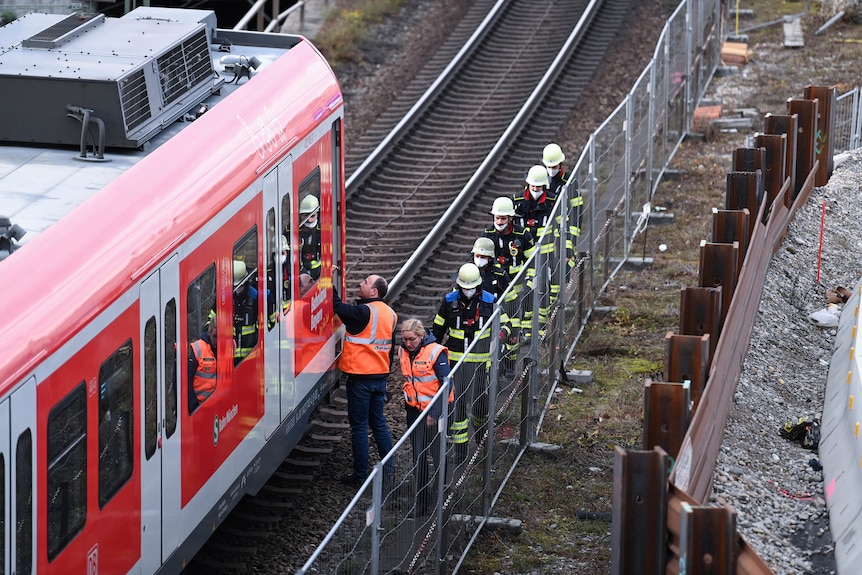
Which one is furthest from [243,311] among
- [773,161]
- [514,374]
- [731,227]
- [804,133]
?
[804,133]

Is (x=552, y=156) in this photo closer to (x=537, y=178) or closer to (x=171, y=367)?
(x=537, y=178)

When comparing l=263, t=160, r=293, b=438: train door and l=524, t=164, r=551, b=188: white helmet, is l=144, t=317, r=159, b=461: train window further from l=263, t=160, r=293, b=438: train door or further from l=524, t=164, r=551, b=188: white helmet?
l=524, t=164, r=551, b=188: white helmet

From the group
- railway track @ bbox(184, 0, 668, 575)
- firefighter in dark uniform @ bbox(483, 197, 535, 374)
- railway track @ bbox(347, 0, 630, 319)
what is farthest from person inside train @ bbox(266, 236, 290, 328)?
railway track @ bbox(347, 0, 630, 319)

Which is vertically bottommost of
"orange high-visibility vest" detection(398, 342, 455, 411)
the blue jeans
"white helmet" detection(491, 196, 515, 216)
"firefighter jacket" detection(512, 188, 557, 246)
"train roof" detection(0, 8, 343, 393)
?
the blue jeans

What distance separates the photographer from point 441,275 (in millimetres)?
15742

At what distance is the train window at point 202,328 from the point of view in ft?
29.5

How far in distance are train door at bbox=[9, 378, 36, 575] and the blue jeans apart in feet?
15.0

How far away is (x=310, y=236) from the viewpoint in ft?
37.8

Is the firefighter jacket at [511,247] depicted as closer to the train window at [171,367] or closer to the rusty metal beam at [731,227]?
the rusty metal beam at [731,227]

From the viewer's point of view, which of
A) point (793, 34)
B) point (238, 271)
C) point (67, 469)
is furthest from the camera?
point (793, 34)

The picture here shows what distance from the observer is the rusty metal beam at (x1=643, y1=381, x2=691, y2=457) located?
26.0ft

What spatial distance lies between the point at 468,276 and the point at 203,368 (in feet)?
10.2

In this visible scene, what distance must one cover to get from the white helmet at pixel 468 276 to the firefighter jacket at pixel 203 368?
9.54ft

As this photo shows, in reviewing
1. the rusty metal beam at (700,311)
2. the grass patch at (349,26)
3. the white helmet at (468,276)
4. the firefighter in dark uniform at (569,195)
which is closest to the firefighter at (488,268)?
the white helmet at (468,276)
